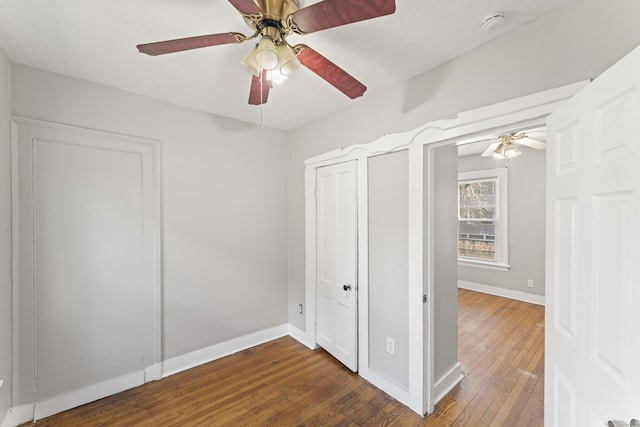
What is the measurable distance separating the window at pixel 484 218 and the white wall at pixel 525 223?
11cm

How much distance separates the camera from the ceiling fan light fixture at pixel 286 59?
4.09ft

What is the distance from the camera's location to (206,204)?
266 cm

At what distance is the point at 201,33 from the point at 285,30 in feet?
1.93

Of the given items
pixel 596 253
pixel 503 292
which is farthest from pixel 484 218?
pixel 596 253

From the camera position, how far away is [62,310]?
1.98 meters

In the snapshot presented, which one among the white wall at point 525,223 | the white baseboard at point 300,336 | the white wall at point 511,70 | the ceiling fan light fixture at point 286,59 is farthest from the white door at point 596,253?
the white wall at point 525,223

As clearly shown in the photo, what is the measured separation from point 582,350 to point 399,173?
1.42 meters

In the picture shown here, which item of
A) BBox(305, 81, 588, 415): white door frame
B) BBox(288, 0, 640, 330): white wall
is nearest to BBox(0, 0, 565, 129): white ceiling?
BBox(288, 0, 640, 330): white wall

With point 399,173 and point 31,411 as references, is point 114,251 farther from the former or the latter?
point 399,173

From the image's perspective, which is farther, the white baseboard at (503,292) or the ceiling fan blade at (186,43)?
the white baseboard at (503,292)

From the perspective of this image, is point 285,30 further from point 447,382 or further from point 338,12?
point 447,382

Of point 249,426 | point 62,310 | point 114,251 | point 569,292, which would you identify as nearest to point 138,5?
point 114,251

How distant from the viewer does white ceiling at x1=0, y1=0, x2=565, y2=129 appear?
4.36 feet

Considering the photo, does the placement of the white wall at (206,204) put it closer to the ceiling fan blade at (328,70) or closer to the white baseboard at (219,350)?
the white baseboard at (219,350)
